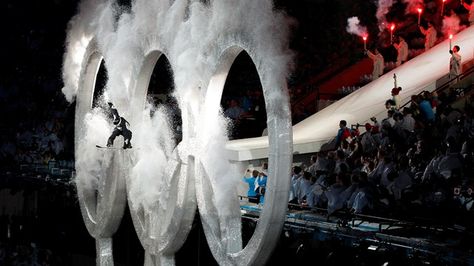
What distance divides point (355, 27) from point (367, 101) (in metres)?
5.69

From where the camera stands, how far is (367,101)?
677 inches

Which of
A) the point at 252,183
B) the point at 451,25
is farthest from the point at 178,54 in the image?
the point at 451,25

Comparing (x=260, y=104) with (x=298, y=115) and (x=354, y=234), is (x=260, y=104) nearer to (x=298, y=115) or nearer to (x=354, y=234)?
(x=298, y=115)

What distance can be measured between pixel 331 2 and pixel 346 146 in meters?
10.1

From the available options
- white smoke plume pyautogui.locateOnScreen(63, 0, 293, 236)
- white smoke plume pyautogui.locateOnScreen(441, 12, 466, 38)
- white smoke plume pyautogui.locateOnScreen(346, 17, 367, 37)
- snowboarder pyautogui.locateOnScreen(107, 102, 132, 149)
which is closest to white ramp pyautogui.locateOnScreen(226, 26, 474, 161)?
white smoke plume pyautogui.locateOnScreen(441, 12, 466, 38)

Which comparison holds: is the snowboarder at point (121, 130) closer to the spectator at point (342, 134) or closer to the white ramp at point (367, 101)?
the white ramp at point (367, 101)

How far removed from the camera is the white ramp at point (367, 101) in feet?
50.4

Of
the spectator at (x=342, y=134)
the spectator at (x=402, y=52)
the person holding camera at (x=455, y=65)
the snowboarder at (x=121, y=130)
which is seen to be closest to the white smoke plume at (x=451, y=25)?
the spectator at (x=402, y=52)

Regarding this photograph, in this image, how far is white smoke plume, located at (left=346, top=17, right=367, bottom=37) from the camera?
22.4 meters

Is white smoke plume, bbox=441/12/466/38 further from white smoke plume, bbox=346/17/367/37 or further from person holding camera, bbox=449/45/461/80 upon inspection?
person holding camera, bbox=449/45/461/80

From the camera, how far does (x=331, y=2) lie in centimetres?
2352

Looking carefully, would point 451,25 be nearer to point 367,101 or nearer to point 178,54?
point 367,101

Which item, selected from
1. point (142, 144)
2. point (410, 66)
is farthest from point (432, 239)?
point (410, 66)

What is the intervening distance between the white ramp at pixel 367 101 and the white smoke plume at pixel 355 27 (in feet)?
10.0
